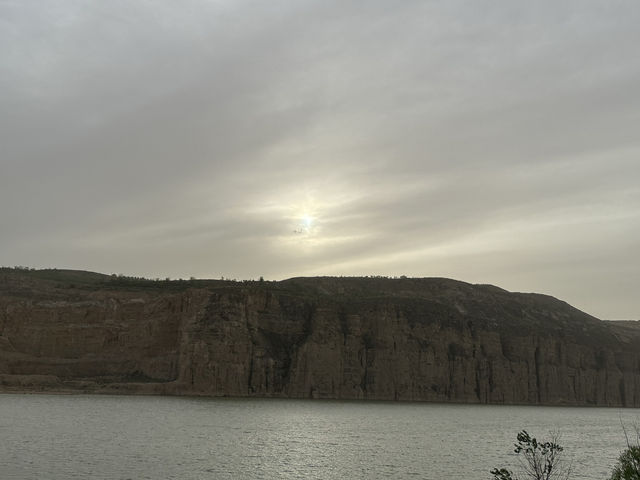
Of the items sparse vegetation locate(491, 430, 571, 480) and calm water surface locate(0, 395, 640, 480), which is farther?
calm water surface locate(0, 395, 640, 480)

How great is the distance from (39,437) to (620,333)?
116 m

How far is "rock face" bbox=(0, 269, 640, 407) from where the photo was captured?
90.3 meters

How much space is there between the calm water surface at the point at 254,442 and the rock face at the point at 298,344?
676 inches

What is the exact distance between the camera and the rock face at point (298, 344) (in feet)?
296

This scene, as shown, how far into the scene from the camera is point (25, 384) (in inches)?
3270

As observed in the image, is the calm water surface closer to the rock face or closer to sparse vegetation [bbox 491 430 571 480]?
sparse vegetation [bbox 491 430 571 480]

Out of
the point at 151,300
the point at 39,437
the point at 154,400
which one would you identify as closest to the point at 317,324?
the point at 151,300

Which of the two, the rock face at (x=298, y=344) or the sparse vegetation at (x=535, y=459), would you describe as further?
the rock face at (x=298, y=344)

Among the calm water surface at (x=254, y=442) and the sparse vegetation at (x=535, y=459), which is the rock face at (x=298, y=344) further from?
the sparse vegetation at (x=535, y=459)

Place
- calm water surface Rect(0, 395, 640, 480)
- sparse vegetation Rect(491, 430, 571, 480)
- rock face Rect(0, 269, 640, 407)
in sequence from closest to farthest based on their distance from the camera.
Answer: sparse vegetation Rect(491, 430, 571, 480) → calm water surface Rect(0, 395, 640, 480) → rock face Rect(0, 269, 640, 407)

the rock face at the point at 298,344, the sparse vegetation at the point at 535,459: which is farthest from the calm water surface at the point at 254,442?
the rock face at the point at 298,344

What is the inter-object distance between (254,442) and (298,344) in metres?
55.0

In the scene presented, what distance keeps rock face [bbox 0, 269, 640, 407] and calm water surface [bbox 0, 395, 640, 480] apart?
17.2 meters

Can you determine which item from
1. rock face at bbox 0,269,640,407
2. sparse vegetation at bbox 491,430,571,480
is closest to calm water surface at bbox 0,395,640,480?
sparse vegetation at bbox 491,430,571,480
